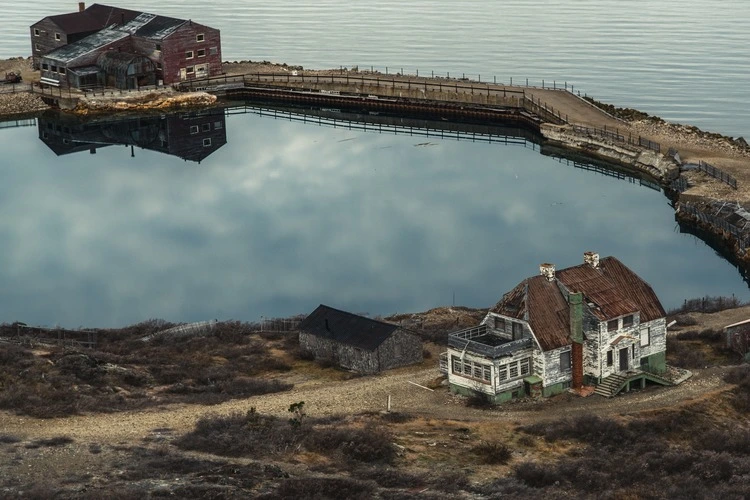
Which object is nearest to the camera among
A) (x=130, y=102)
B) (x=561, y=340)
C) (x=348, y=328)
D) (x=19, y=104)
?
(x=561, y=340)

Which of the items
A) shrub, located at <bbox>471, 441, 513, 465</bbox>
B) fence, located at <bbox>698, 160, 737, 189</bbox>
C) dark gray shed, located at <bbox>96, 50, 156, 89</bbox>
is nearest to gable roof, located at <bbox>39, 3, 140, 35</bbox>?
dark gray shed, located at <bbox>96, 50, 156, 89</bbox>

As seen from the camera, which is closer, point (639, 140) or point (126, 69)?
point (639, 140)

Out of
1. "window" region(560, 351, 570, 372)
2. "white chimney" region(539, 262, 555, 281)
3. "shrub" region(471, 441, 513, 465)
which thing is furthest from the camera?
"white chimney" region(539, 262, 555, 281)

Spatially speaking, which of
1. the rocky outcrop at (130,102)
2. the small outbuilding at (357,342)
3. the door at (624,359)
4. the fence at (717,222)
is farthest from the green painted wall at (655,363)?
the rocky outcrop at (130,102)

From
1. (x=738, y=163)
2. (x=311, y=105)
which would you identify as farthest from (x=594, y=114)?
(x=311, y=105)

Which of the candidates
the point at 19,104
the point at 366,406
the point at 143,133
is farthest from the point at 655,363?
the point at 19,104

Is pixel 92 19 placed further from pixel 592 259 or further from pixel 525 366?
pixel 525 366

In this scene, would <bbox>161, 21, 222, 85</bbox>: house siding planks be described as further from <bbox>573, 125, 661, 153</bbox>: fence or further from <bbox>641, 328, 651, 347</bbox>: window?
<bbox>641, 328, 651, 347</bbox>: window
